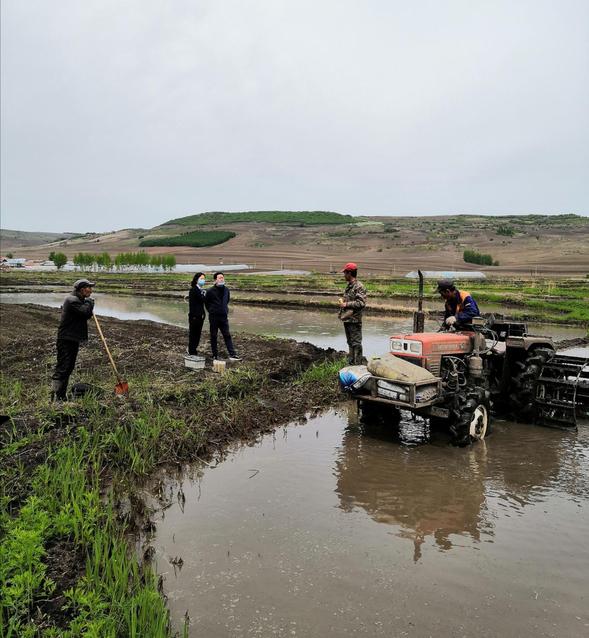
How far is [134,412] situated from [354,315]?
4050 mm

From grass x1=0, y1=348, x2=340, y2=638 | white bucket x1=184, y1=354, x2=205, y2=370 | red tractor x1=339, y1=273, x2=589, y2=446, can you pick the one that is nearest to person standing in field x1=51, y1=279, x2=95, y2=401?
grass x1=0, y1=348, x2=340, y2=638

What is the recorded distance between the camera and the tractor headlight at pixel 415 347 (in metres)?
6.77

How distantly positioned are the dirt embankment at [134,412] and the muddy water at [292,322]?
328cm

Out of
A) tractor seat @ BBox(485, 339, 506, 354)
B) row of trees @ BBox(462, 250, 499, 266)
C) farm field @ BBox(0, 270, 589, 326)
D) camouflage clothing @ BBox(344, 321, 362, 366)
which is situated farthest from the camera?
row of trees @ BBox(462, 250, 499, 266)

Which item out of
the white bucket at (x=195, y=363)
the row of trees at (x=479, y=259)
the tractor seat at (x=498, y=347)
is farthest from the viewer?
the row of trees at (x=479, y=259)

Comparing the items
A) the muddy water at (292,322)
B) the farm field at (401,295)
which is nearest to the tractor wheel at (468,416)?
the muddy water at (292,322)

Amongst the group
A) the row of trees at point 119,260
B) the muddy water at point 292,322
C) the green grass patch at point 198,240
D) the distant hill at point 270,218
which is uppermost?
the distant hill at point 270,218

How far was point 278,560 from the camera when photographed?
13.7 feet

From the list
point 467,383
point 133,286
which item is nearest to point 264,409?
point 467,383

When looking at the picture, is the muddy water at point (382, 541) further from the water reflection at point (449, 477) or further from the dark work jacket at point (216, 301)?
the dark work jacket at point (216, 301)

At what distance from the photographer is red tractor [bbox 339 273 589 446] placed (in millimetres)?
6527

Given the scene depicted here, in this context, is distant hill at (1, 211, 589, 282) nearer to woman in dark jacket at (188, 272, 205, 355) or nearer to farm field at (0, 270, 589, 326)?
farm field at (0, 270, 589, 326)

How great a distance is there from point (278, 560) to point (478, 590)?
1.48m

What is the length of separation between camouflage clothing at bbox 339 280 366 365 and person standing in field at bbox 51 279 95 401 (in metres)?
4.09
